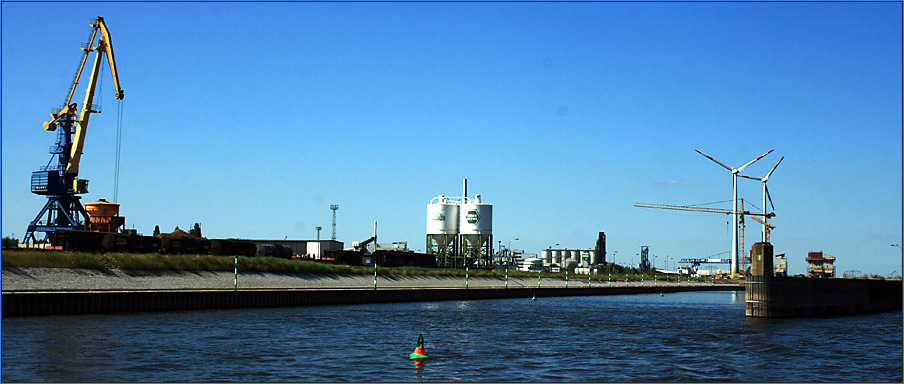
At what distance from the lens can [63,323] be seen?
142 ft

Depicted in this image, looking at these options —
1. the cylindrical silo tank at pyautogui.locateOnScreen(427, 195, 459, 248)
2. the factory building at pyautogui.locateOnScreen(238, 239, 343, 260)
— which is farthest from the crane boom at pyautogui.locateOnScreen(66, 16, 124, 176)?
the cylindrical silo tank at pyautogui.locateOnScreen(427, 195, 459, 248)

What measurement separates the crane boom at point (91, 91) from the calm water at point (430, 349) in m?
54.2

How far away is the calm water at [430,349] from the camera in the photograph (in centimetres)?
2992

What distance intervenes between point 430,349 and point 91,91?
83.0 meters

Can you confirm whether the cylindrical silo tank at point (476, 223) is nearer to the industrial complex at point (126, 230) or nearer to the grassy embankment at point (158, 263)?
the industrial complex at point (126, 230)

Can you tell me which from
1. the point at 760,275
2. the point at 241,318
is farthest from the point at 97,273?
the point at 760,275

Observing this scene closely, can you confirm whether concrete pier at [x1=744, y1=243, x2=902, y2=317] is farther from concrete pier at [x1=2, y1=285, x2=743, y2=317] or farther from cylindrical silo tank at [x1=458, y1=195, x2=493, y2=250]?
cylindrical silo tank at [x1=458, y1=195, x2=493, y2=250]

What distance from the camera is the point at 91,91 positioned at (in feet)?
344

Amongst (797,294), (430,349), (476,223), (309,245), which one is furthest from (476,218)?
(430,349)

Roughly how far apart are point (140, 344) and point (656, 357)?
22707mm

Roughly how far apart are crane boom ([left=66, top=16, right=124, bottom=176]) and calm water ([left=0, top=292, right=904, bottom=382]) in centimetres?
5422

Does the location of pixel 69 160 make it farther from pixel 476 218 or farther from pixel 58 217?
pixel 476 218

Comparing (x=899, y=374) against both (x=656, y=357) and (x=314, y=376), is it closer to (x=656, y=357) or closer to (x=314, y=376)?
(x=656, y=357)

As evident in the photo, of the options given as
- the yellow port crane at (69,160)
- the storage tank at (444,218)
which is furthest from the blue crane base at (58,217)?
the storage tank at (444,218)
